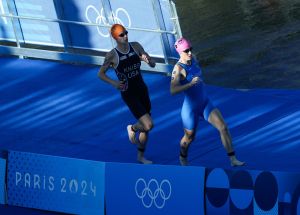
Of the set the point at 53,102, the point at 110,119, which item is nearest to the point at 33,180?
the point at 110,119

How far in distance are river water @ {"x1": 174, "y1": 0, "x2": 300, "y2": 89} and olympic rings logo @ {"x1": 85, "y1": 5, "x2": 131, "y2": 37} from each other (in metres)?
2.18

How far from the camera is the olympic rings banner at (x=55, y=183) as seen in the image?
11031mm

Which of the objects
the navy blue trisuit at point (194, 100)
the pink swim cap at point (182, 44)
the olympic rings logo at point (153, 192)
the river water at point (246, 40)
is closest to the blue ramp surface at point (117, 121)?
the navy blue trisuit at point (194, 100)

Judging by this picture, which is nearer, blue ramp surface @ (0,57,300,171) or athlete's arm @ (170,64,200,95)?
athlete's arm @ (170,64,200,95)

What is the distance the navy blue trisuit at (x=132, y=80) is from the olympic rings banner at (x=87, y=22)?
4340 millimetres

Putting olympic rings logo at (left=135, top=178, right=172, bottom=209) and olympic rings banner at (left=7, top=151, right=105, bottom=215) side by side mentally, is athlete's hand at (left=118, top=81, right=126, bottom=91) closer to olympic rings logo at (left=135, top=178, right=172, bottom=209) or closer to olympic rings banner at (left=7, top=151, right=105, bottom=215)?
olympic rings banner at (left=7, top=151, right=105, bottom=215)

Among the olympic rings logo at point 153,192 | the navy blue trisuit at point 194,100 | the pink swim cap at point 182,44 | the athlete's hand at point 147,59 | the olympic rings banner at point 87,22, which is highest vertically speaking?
the olympic rings banner at point 87,22

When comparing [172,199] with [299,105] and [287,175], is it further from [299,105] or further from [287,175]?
[299,105]

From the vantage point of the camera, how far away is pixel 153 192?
10320 mm

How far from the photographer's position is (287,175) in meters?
8.91

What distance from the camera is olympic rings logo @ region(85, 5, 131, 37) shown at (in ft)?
54.9

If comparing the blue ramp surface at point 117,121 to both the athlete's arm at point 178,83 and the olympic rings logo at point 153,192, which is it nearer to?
the athlete's arm at point 178,83

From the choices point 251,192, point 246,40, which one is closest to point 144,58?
point 251,192

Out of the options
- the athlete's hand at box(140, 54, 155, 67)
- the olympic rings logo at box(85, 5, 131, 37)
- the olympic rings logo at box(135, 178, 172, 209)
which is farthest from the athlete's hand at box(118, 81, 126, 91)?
the olympic rings logo at box(85, 5, 131, 37)
